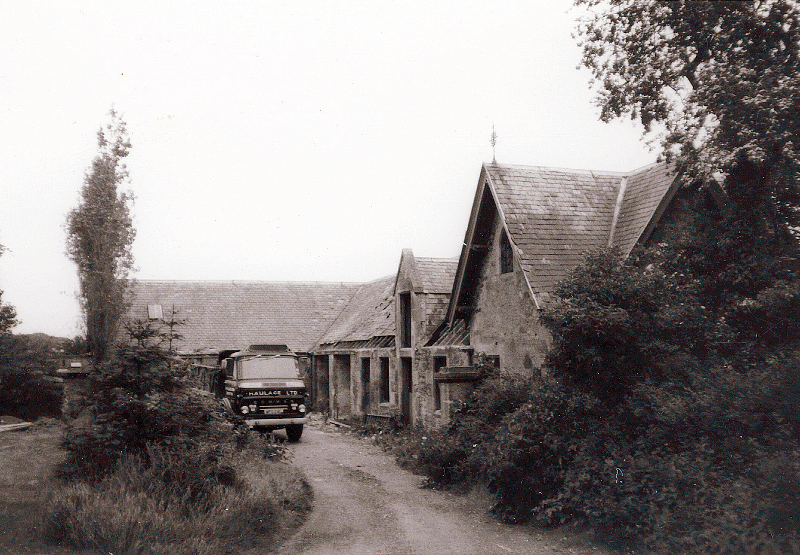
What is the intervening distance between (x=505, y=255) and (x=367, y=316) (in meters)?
13.0

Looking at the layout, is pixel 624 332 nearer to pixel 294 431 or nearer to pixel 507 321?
pixel 507 321

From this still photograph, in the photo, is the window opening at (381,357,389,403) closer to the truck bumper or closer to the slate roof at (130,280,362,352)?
the truck bumper

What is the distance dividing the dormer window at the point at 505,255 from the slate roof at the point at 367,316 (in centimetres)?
810

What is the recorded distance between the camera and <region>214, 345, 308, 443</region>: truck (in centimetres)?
1792

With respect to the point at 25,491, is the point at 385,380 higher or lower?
higher

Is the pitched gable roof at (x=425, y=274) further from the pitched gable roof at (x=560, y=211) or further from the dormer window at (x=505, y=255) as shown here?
the dormer window at (x=505, y=255)

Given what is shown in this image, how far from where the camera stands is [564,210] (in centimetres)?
1442

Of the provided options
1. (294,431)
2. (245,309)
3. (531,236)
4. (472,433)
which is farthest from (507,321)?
(245,309)

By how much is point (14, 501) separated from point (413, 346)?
39.5 ft

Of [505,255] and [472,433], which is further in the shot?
[505,255]

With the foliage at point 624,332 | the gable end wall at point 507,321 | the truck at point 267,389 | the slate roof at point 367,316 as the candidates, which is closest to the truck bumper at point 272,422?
the truck at point 267,389

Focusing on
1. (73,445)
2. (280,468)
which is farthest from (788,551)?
(73,445)

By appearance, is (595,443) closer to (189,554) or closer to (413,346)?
(189,554)

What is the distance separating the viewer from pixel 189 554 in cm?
710
